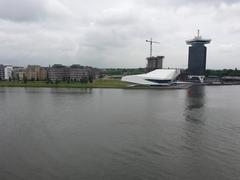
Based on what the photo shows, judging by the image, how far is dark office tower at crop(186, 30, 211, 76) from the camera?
208ft

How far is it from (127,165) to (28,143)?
3.43m

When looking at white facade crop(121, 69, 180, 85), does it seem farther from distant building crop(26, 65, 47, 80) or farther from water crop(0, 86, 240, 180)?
water crop(0, 86, 240, 180)

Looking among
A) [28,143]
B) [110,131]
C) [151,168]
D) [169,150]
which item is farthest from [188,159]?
[28,143]

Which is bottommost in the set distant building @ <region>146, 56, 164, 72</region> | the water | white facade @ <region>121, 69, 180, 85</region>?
the water

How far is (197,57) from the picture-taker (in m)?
64.3

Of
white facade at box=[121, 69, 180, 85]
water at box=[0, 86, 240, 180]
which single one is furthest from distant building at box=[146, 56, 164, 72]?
water at box=[0, 86, 240, 180]

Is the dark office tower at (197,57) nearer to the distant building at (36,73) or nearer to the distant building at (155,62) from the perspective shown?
the distant building at (155,62)

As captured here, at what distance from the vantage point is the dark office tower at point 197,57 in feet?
208

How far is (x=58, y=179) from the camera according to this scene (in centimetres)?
500

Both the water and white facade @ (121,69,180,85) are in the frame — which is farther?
white facade @ (121,69,180,85)

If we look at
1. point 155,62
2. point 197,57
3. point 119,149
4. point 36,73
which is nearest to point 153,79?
point 36,73

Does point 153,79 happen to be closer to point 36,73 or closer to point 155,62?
point 36,73

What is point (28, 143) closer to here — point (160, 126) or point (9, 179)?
point (9, 179)

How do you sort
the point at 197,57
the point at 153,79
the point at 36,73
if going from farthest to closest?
1. the point at 197,57
2. the point at 36,73
3. the point at 153,79
